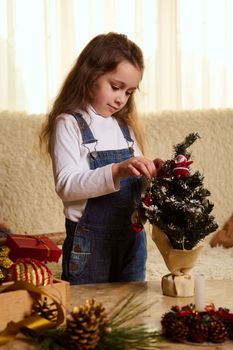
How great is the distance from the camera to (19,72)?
116 inches

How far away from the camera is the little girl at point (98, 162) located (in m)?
1.70

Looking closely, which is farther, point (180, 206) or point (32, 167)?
point (32, 167)

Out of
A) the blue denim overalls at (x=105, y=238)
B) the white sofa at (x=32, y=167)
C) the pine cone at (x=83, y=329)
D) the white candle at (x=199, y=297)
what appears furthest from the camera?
the white sofa at (x=32, y=167)

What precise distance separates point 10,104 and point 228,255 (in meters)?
1.14

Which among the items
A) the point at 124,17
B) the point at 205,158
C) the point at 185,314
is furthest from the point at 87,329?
the point at 124,17

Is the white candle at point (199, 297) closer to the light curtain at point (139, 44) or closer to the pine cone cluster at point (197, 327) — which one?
the pine cone cluster at point (197, 327)

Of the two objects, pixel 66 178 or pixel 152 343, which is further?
pixel 66 178

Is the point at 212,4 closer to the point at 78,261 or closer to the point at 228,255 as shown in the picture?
the point at 228,255

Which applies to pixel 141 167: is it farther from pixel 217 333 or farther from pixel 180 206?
pixel 217 333

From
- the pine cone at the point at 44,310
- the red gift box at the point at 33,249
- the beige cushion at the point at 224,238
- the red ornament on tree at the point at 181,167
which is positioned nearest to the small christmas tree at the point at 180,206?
the red ornament on tree at the point at 181,167

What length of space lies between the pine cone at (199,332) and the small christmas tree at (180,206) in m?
0.31

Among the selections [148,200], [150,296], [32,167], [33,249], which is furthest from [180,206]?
[32,167]

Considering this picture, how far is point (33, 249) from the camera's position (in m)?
1.36

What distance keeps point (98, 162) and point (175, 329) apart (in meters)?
0.71
